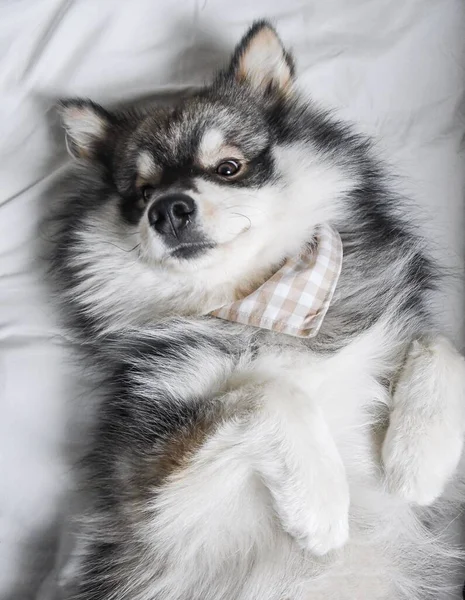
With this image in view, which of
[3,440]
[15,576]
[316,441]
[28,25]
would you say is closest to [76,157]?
[28,25]

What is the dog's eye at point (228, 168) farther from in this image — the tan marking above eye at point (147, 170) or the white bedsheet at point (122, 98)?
the white bedsheet at point (122, 98)

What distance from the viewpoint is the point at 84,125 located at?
241 centimetres

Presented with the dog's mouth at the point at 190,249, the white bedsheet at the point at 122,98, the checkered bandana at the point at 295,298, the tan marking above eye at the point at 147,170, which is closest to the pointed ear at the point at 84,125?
the white bedsheet at the point at 122,98

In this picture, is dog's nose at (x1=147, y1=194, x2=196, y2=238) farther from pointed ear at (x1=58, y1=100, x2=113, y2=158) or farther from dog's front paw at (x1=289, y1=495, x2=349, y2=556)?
dog's front paw at (x1=289, y1=495, x2=349, y2=556)

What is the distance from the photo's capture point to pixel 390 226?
2332 mm

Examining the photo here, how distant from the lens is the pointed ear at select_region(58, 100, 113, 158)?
2359mm

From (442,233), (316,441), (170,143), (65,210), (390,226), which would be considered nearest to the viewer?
(316,441)

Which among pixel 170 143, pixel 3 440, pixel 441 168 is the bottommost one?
pixel 3 440

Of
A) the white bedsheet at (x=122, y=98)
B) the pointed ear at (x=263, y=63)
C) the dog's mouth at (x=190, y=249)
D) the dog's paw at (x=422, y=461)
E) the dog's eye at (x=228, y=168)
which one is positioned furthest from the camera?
the white bedsheet at (x=122, y=98)

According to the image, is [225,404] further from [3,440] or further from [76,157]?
[76,157]

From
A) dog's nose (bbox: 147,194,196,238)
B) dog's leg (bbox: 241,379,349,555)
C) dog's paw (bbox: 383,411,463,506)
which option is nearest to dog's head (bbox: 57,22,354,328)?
dog's nose (bbox: 147,194,196,238)

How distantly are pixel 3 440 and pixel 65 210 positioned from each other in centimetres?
95

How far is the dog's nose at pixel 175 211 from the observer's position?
73.7 inches

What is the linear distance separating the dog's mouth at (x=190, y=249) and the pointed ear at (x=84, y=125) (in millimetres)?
778
